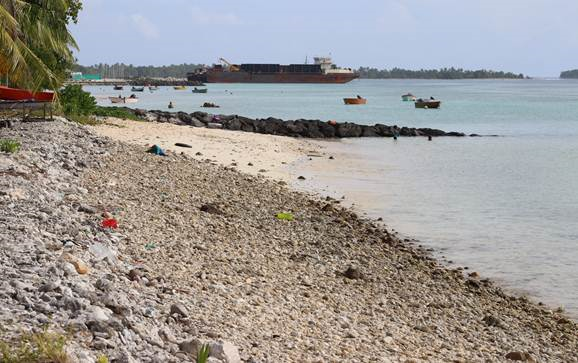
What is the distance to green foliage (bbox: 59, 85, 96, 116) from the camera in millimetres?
27109

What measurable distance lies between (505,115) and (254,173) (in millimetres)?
56913

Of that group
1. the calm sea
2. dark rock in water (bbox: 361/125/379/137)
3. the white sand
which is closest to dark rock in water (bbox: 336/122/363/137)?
dark rock in water (bbox: 361/125/379/137)

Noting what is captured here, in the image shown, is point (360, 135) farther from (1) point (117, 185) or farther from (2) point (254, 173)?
(1) point (117, 185)

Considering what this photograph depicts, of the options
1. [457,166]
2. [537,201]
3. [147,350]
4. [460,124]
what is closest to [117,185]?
[147,350]

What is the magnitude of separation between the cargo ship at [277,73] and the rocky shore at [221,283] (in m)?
170

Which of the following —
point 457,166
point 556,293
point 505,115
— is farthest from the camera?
point 505,115

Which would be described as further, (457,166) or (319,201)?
(457,166)

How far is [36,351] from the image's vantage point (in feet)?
16.1

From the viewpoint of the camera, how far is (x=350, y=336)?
25.0 feet

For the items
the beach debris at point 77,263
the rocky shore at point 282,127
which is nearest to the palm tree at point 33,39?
the beach debris at point 77,263

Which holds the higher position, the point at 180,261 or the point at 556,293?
the point at 180,261

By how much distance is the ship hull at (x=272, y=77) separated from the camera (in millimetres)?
184375

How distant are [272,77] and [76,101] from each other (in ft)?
536

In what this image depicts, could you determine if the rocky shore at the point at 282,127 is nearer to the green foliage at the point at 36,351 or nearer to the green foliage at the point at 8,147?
the green foliage at the point at 8,147
